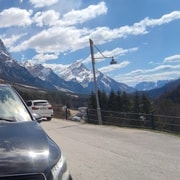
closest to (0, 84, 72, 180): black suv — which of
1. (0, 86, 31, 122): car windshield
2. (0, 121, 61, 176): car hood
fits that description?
(0, 121, 61, 176): car hood

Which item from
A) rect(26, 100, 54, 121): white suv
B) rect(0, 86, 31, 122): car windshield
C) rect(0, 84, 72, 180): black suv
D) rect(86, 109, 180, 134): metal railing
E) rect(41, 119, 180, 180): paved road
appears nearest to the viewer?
rect(0, 84, 72, 180): black suv

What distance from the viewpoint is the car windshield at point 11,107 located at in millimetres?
5504

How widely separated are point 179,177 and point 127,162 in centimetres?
203

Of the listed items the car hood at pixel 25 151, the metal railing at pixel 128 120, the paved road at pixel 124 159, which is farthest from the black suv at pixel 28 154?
the metal railing at pixel 128 120

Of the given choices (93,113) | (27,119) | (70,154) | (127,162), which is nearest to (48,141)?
(27,119)

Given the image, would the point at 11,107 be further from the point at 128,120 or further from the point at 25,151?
the point at 128,120

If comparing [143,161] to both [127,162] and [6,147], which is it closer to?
[127,162]

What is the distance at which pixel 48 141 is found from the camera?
4.55 metres

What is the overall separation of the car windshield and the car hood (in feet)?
2.07

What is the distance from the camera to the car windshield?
5504 millimetres

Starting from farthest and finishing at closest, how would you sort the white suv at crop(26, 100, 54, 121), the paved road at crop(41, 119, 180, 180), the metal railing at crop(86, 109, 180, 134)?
the white suv at crop(26, 100, 54, 121)
the metal railing at crop(86, 109, 180, 134)
the paved road at crop(41, 119, 180, 180)

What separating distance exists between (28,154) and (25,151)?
0.07 m

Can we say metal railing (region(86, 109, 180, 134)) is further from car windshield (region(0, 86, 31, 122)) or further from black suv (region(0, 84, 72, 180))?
black suv (region(0, 84, 72, 180))

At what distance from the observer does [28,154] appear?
3982 millimetres
